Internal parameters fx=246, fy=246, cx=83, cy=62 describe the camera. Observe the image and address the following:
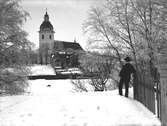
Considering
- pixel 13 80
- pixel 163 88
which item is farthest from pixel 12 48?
pixel 163 88

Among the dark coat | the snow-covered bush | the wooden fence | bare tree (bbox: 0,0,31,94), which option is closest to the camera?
the wooden fence

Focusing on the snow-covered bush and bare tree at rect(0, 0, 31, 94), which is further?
the snow-covered bush

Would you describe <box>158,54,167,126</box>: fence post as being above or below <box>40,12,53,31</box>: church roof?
below

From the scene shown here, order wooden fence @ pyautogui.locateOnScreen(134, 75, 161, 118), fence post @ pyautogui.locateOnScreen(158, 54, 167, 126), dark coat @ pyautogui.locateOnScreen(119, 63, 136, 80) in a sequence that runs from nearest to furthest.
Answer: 1. fence post @ pyautogui.locateOnScreen(158, 54, 167, 126)
2. wooden fence @ pyautogui.locateOnScreen(134, 75, 161, 118)
3. dark coat @ pyautogui.locateOnScreen(119, 63, 136, 80)

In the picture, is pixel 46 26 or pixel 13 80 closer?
pixel 13 80

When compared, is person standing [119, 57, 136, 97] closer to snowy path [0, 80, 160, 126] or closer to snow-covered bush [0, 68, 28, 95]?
snowy path [0, 80, 160, 126]

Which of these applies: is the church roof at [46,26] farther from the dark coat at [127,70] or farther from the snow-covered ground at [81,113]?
the snow-covered ground at [81,113]

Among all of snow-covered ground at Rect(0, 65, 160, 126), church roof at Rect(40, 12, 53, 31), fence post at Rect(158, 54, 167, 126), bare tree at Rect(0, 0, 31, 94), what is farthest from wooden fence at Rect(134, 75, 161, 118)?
church roof at Rect(40, 12, 53, 31)

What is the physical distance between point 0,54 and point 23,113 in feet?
35.6

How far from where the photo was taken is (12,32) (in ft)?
58.1

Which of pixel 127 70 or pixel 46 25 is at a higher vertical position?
pixel 46 25

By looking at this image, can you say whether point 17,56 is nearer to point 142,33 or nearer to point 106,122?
point 142,33

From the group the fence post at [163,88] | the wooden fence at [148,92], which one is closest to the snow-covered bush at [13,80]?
the wooden fence at [148,92]

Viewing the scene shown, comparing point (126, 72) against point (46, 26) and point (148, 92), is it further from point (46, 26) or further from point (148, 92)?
point (46, 26)
